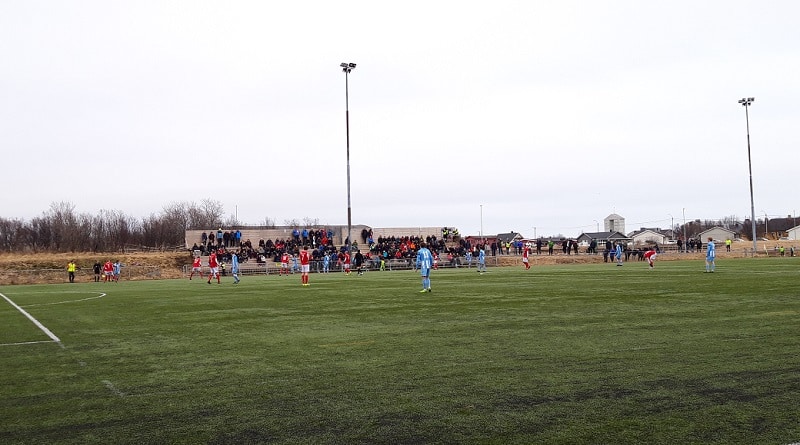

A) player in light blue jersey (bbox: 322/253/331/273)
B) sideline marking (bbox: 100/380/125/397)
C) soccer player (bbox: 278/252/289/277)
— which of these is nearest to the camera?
sideline marking (bbox: 100/380/125/397)

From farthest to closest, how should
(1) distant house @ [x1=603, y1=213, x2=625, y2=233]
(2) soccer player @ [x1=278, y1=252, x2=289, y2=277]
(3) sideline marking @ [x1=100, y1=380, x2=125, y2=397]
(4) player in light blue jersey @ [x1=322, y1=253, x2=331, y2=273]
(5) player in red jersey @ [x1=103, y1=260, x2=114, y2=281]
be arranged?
1. (1) distant house @ [x1=603, y1=213, x2=625, y2=233]
2. (4) player in light blue jersey @ [x1=322, y1=253, x2=331, y2=273]
3. (2) soccer player @ [x1=278, y1=252, x2=289, y2=277]
4. (5) player in red jersey @ [x1=103, y1=260, x2=114, y2=281]
5. (3) sideline marking @ [x1=100, y1=380, x2=125, y2=397]

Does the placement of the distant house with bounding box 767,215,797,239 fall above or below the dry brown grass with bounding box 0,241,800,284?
above

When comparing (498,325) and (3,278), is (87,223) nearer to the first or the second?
(3,278)

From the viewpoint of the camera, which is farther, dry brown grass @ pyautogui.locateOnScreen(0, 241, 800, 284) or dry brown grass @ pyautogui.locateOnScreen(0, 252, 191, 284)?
dry brown grass @ pyautogui.locateOnScreen(0, 241, 800, 284)

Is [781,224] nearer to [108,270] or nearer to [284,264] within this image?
[284,264]

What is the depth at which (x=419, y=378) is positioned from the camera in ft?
28.5

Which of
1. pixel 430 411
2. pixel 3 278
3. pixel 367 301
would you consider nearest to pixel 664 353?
pixel 430 411

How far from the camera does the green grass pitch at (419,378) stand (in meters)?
6.33

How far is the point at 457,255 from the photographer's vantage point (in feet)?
220

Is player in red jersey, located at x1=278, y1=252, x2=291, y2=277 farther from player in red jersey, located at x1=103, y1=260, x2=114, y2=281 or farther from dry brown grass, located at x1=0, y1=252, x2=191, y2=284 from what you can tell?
player in red jersey, located at x1=103, y1=260, x2=114, y2=281

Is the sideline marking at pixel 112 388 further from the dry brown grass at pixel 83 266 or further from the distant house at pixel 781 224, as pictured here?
the distant house at pixel 781 224

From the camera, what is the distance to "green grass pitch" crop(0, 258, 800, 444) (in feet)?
Answer: 20.8

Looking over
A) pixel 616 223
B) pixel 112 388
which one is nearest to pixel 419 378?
pixel 112 388

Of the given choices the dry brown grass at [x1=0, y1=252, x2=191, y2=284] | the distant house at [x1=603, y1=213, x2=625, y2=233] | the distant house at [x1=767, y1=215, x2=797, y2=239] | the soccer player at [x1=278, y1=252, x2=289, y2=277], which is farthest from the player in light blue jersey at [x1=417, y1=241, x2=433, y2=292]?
the distant house at [x1=767, y1=215, x2=797, y2=239]
